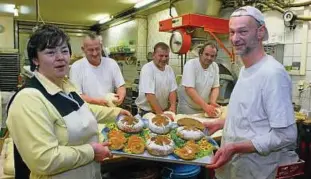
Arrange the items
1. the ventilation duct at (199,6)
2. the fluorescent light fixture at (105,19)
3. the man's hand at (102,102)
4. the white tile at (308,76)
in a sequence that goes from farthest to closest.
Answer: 1. the fluorescent light fixture at (105,19)
2. the ventilation duct at (199,6)
3. the white tile at (308,76)
4. the man's hand at (102,102)

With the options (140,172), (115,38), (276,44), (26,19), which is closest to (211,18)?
(276,44)

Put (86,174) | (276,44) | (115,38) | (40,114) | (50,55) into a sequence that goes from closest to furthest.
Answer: (40,114)
(50,55)
(86,174)
(276,44)
(115,38)

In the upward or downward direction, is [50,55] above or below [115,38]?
below

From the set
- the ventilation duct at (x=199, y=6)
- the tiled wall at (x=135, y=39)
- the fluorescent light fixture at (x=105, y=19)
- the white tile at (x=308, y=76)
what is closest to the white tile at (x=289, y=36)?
the white tile at (x=308, y=76)

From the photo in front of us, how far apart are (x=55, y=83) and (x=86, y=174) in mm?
468

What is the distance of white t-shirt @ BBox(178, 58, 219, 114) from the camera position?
10.3 feet

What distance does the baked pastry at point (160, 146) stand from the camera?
155 centimetres

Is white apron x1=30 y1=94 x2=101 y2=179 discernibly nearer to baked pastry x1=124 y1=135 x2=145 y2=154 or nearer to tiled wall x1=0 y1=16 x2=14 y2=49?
baked pastry x1=124 y1=135 x2=145 y2=154

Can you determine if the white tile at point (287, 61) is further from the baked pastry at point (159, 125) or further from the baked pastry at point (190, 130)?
the baked pastry at point (159, 125)

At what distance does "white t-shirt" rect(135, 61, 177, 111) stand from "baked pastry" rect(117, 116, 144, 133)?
1.26 metres

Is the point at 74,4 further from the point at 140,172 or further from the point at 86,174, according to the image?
the point at 86,174

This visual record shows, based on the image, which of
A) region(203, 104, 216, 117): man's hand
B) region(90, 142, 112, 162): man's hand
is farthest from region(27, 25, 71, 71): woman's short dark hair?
region(203, 104, 216, 117): man's hand

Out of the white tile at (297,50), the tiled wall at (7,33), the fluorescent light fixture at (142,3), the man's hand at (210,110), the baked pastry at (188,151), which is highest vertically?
the fluorescent light fixture at (142,3)

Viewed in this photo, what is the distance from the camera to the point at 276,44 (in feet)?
11.6
